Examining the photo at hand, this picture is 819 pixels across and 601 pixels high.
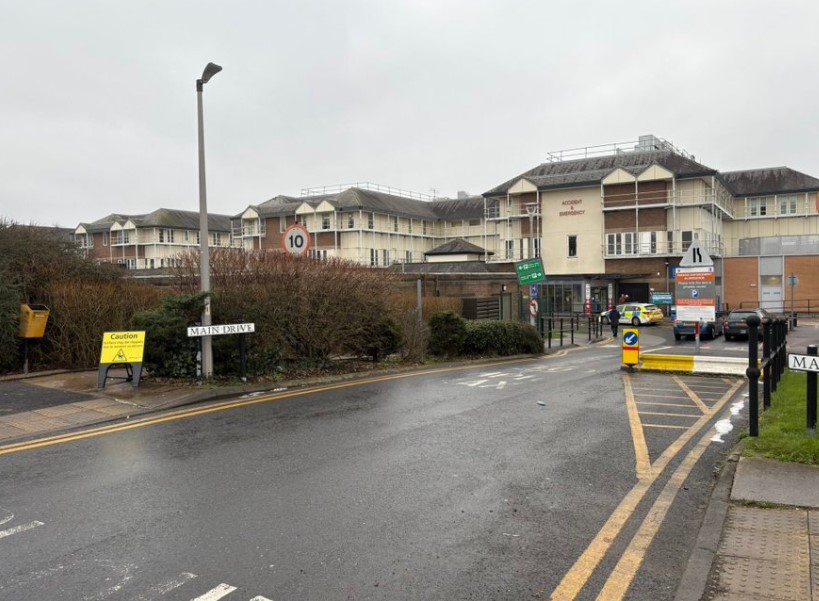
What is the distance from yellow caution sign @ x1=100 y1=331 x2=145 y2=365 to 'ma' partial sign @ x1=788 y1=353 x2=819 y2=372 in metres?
10.2

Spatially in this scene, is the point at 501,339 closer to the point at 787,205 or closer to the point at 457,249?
the point at 457,249

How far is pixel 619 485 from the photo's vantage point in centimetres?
606

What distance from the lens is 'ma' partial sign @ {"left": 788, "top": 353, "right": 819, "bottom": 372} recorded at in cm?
673

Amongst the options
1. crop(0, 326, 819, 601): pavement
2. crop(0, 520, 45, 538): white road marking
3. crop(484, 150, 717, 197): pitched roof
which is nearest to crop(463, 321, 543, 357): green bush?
crop(0, 326, 819, 601): pavement

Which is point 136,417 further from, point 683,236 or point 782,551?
point 683,236

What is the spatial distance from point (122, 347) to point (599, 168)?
183 ft

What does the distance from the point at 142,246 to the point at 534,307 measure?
217ft

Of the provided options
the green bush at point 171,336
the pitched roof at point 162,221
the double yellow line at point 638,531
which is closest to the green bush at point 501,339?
the green bush at point 171,336

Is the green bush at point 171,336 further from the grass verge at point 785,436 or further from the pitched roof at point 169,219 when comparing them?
the pitched roof at point 169,219

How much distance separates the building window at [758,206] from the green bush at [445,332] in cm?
5629

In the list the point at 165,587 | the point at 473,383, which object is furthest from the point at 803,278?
the point at 165,587

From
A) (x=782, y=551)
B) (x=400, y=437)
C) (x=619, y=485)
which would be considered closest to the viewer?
(x=782, y=551)

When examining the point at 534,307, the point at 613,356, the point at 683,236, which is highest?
the point at 683,236

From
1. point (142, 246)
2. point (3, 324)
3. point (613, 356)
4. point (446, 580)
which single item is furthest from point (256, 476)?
point (142, 246)
